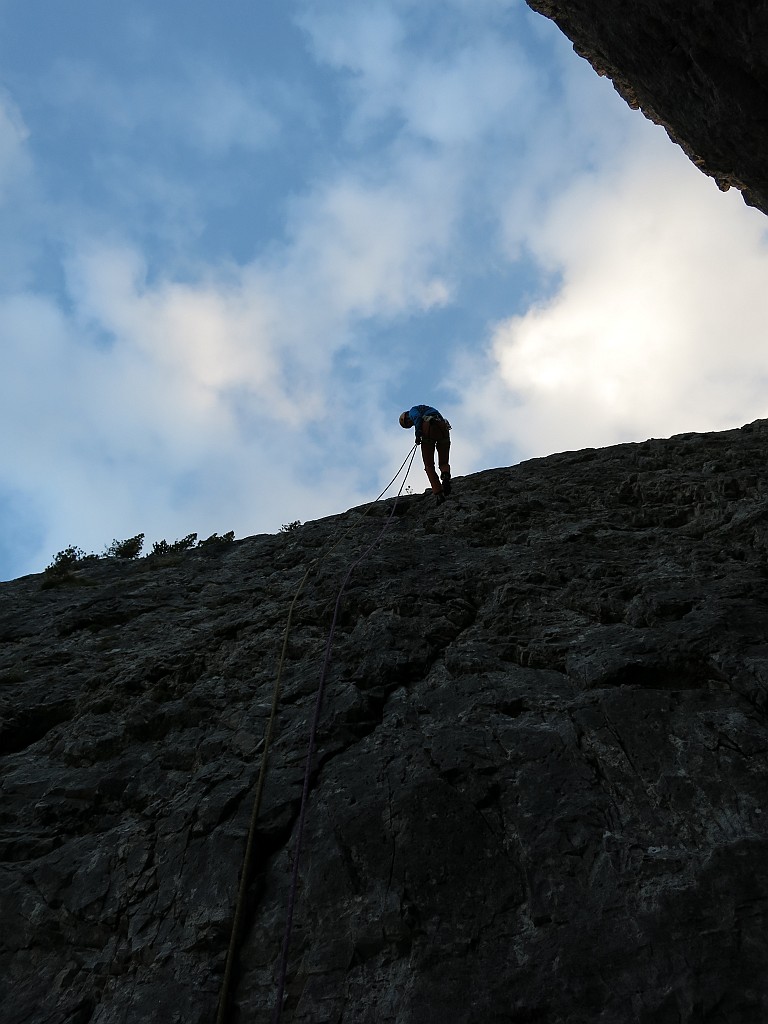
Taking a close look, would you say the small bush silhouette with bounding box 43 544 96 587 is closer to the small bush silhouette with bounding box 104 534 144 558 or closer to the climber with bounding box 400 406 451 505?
the small bush silhouette with bounding box 104 534 144 558

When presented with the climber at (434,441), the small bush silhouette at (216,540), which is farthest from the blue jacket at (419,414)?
the small bush silhouette at (216,540)

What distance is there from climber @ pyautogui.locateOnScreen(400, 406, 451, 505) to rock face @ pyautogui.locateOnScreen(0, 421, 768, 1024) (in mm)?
3263

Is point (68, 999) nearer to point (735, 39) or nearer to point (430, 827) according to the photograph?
point (430, 827)

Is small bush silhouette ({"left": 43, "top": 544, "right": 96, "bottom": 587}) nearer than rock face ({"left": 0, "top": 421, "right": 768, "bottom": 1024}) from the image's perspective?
No

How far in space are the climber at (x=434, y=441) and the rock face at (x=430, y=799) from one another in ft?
10.7

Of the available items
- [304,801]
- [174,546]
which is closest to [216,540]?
[174,546]

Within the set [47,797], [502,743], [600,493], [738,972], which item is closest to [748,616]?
[502,743]

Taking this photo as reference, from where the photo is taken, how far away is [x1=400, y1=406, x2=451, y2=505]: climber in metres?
10.8

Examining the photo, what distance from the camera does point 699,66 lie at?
594 centimetres

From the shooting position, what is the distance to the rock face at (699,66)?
5.41m

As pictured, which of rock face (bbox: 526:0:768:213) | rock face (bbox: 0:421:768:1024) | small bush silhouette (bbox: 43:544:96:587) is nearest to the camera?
rock face (bbox: 0:421:768:1024)

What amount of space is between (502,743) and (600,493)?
5.41 metres

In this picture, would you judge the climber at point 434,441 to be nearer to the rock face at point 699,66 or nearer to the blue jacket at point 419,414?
the blue jacket at point 419,414

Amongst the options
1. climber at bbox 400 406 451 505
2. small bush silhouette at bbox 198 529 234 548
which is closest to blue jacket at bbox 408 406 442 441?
climber at bbox 400 406 451 505
